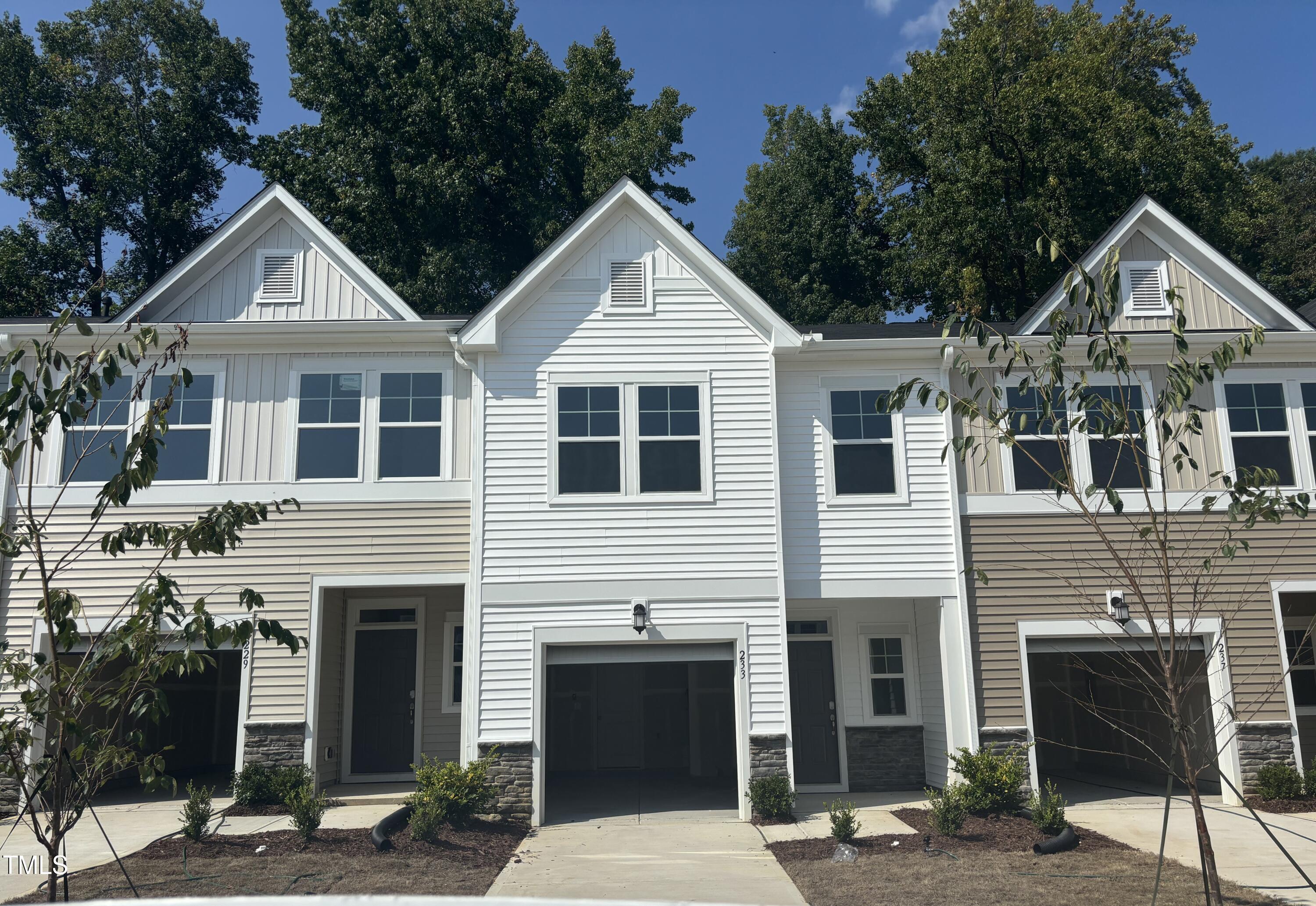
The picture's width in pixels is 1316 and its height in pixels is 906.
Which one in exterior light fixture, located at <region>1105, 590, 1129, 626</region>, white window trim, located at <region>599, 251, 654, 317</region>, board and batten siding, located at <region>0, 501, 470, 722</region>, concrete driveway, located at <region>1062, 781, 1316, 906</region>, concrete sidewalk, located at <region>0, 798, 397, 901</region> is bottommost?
concrete driveway, located at <region>1062, 781, 1316, 906</region>

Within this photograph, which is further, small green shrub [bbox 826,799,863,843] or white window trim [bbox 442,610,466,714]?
white window trim [bbox 442,610,466,714]

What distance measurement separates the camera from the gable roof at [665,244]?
12.8 m

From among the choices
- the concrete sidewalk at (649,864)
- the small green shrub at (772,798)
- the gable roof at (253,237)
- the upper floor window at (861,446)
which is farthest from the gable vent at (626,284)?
the concrete sidewalk at (649,864)

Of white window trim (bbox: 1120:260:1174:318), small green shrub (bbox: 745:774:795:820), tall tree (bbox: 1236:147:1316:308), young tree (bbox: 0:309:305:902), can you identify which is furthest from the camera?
tall tree (bbox: 1236:147:1316:308)

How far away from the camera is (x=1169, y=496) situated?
13.1 meters

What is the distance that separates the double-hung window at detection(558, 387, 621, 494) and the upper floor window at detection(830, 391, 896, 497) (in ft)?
9.79

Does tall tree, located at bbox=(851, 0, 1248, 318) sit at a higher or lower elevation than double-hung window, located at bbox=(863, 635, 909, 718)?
higher

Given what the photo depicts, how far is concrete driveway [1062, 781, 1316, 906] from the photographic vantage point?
337 inches

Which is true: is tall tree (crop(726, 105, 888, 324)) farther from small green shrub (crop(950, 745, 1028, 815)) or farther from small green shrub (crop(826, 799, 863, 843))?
small green shrub (crop(826, 799, 863, 843))

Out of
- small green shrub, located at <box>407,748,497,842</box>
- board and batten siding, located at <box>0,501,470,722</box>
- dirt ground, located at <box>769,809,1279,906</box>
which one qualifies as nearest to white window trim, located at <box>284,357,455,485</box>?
board and batten siding, located at <box>0,501,470,722</box>

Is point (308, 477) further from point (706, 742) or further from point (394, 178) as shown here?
point (394, 178)

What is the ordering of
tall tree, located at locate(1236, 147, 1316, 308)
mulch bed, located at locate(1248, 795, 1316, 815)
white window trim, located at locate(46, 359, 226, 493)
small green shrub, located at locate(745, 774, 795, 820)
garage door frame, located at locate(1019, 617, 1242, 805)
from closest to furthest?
1. small green shrub, located at locate(745, 774, 795, 820)
2. mulch bed, located at locate(1248, 795, 1316, 815)
3. garage door frame, located at locate(1019, 617, 1242, 805)
4. white window trim, located at locate(46, 359, 226, 493)
5. tall tree, located at locate(1236, 147, 1316, 308)

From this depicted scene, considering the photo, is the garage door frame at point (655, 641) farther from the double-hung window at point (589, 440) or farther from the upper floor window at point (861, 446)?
the upper floor window at point (861, 446)

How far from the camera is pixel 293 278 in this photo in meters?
13.7
